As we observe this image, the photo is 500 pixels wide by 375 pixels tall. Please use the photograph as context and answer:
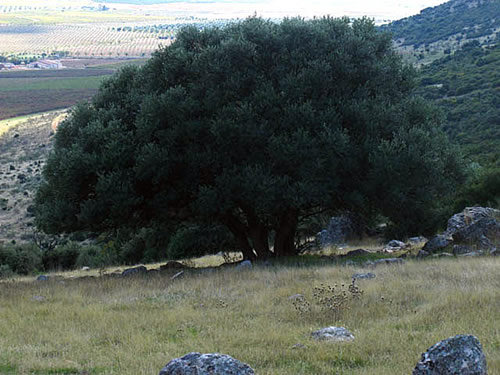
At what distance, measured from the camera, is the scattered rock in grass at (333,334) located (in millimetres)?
8984

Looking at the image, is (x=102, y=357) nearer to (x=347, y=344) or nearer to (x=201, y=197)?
(x=347, y=344)

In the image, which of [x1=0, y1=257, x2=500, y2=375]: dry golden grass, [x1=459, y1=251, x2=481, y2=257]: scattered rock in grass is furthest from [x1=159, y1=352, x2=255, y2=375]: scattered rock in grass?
[x1=459, y1=251, x2=481, y2=257]: scattered rock in grass

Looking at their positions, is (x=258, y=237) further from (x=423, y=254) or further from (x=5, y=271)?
(x=5, y=271)

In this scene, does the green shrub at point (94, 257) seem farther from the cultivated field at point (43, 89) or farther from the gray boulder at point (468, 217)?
the cultivated field at point (43, 89)

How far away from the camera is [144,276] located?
694 inches

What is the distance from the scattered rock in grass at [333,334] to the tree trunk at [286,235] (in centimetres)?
1023

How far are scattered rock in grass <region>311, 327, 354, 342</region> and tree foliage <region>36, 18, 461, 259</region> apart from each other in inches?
302

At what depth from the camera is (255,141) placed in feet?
58.5

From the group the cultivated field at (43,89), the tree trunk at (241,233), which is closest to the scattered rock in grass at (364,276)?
the tree trunk at (241,233)

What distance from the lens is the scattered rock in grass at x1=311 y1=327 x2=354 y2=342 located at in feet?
29.5

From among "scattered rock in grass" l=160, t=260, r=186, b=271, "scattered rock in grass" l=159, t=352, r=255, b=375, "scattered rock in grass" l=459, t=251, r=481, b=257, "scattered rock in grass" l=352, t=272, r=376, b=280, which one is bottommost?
"scattered rock in grass" l=160, t=260, r=186, b=271

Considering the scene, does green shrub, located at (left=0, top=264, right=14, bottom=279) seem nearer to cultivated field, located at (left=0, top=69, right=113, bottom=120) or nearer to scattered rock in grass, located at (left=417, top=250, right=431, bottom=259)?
scattered rock in grass, located at (left=417, top=250, right=431, bottom=259)

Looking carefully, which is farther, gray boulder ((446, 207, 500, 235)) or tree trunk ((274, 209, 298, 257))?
gray boulder ((446, 207, 500, 235))

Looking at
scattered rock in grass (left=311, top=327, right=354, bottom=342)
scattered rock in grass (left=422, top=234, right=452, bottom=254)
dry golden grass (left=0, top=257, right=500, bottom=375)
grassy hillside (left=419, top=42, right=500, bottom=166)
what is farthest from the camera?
grassy hillside (left=419, top=42, right=500, bottom=166)
